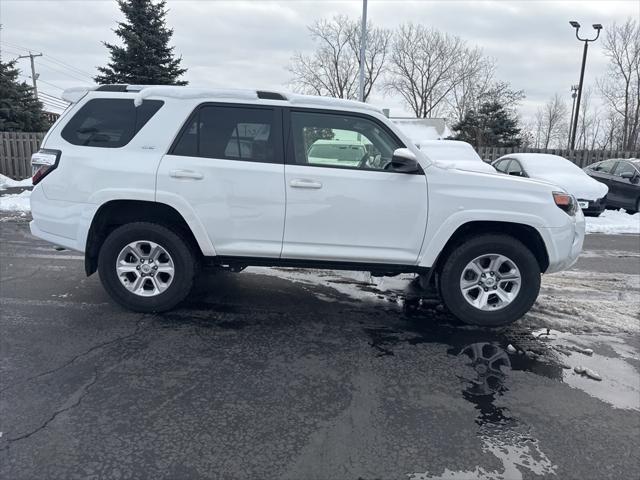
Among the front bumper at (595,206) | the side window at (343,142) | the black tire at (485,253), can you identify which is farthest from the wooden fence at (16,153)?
the front bumper at (595,206)

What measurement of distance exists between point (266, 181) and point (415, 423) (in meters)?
2.34

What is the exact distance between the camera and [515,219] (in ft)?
13.9

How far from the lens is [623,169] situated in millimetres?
13500

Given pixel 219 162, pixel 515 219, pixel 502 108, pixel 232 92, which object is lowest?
pixel 515 219

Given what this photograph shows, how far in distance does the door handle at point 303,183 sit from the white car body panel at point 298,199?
1.1 inches

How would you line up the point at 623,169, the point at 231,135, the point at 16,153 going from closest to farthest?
the point at 231,135, the point at 623,169, the point at 16,153

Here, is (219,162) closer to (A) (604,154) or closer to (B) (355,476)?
(B) (355,476)

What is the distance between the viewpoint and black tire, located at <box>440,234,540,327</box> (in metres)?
4.31

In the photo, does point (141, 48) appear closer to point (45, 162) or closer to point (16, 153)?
point (16, 153)

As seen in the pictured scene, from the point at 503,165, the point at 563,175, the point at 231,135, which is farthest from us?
the point at 503,165

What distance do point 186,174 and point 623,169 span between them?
1358 cm

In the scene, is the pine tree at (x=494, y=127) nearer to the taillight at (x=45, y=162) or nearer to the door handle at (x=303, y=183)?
the door handle at (x=303, y=183)

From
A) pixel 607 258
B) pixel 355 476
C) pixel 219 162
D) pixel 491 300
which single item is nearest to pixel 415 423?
pixel 355 476

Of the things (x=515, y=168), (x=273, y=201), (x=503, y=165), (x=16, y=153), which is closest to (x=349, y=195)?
(x=273, y=201)
